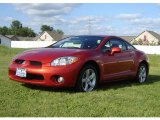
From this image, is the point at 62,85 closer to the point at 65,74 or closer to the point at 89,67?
the point at 65,74

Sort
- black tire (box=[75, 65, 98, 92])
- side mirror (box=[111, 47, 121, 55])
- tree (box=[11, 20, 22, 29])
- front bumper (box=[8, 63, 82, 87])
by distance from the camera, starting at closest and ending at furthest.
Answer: front bumper (box=[8, 63, 82, 87])
black tire (box=[75, 65, 98, 92])
side mirror (box=[111, 47, 121, 55])
tree (box=[11, 20, 22, 29])

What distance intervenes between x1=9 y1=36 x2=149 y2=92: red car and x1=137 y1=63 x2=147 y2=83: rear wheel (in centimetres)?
72

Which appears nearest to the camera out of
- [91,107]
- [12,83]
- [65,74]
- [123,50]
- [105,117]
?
[105,117]

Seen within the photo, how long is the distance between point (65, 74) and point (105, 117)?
7.28ft

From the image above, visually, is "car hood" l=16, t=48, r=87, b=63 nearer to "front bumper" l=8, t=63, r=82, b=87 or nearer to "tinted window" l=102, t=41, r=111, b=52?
"front bumper" l=8, t=63, r=82, b=87

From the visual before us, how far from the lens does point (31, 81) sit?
7918mm

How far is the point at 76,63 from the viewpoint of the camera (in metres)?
7.91

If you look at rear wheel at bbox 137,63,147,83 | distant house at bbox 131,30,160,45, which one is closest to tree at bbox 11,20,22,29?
distant house at bbox 131,30,160,45

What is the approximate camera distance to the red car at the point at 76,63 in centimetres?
781

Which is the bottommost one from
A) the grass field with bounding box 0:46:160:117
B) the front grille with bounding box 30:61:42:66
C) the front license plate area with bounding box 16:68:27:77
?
the grass field with bounding box 0:46:160:117

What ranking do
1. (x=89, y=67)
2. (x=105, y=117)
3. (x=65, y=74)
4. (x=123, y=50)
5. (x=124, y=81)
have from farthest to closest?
(x=124, y=81) → (x=123, y=50) → (x=89, y=67) → (x=65, y=74) → (x=105, y=117)

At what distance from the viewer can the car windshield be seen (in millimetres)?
8883

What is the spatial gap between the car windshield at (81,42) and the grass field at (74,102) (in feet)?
3.67

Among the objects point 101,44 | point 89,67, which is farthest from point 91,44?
point 89,67
